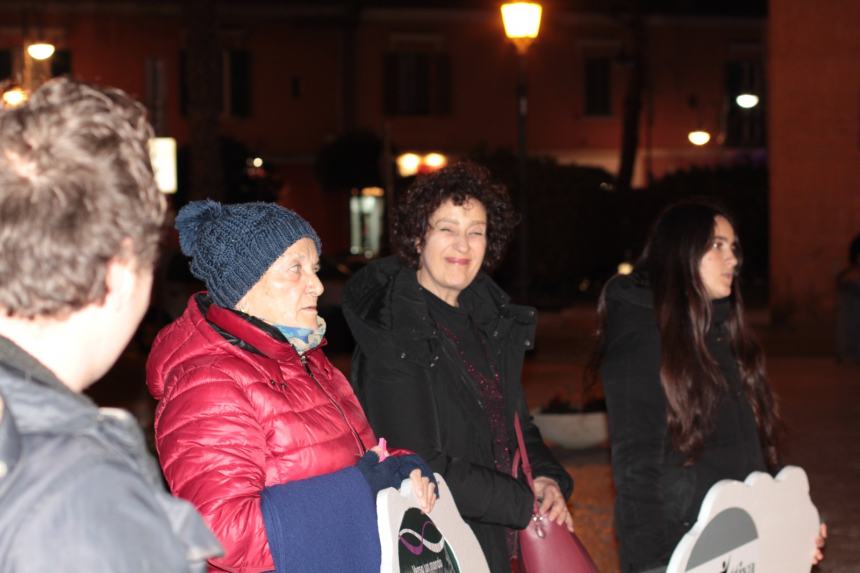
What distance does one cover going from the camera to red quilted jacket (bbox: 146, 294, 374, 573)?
3006mm

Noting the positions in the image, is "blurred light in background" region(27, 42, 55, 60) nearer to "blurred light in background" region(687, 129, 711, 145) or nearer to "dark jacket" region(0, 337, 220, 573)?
"dark jacket" region(0, 337, 220, 573)

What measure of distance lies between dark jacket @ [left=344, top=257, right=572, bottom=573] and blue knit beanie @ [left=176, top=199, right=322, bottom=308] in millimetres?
614

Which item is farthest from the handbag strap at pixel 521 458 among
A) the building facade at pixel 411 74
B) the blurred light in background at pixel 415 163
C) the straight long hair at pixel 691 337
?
the building facade at pixel 411 74

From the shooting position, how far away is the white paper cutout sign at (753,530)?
3529 mm

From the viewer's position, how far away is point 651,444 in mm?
4273

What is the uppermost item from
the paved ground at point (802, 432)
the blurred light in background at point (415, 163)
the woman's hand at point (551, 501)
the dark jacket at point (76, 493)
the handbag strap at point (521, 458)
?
the blurred light in background at point (415, 163)

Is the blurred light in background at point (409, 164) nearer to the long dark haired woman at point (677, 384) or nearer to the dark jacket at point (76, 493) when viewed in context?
the long dark haired woman at point (677, 384)

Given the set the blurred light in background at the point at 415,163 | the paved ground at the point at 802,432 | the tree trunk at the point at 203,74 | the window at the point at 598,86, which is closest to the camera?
the paved ground at the point at 802,432

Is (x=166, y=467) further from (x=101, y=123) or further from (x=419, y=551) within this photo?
(x=101, y=123)

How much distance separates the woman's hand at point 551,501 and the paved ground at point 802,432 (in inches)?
63.1

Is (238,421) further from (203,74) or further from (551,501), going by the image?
(203,74)

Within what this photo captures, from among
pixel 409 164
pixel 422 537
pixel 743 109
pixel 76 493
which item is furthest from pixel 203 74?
pixel 743 109

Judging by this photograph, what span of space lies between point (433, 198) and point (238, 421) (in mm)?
1551

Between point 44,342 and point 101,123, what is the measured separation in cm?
34
